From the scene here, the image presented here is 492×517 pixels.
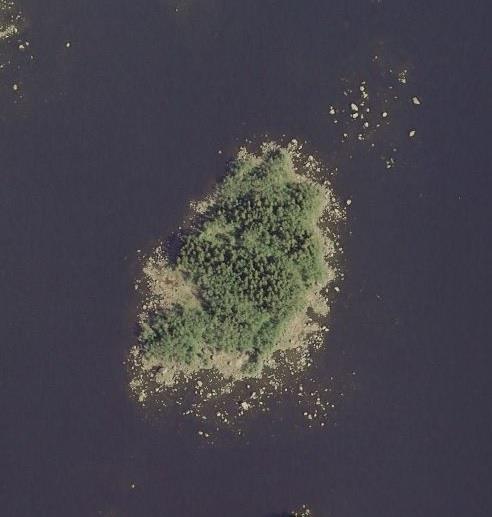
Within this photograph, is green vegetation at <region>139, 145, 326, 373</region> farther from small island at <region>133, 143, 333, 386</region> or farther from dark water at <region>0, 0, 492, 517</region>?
dark water at <region>0, 0, 492, 517</region>

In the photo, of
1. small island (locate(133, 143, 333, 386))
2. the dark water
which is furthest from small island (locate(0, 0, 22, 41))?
small island (locate(133, 143, 333, 386))

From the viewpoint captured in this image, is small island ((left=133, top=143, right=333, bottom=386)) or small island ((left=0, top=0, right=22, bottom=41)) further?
small island ((left=0, top=0, right=22, bottom=41))

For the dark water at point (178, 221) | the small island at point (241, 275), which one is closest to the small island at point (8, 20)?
the dark water at point (178, 221)

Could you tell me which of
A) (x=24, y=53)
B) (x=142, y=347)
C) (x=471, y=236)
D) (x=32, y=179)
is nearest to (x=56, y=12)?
(x=24, y=53)

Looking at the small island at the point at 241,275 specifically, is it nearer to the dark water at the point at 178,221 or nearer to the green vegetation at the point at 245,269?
the green vegetation at the point at 245,269

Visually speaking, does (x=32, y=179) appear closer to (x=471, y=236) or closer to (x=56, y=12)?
(x=56, y=12)

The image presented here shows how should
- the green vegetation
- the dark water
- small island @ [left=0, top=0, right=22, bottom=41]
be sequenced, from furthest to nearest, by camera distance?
small island @ [left=0, top=0, right=22, bottom=41], the dark water, the green vegetation

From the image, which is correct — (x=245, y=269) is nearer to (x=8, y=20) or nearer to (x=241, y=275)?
(x=241, y=275)
